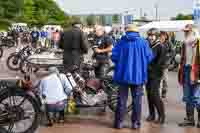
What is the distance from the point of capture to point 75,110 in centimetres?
959

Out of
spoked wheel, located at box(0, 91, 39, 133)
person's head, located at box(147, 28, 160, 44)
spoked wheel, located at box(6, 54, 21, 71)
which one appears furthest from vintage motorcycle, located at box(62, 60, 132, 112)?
spoked wheel, located at box(6, 54, 21, 71)

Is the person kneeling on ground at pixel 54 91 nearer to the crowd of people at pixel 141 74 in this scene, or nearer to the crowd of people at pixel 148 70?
the crowd of people at pixel 141 74

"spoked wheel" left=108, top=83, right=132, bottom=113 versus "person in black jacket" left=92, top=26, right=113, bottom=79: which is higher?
"person in black jacket" left=92, top=26, right=113, bottom=79

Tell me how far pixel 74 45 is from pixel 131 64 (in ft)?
8.65

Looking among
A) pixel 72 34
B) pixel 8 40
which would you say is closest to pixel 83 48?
pixel 72 34

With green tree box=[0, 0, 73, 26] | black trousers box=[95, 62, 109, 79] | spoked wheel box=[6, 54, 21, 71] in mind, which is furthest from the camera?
green tree box=[0, 0, 73, 26]

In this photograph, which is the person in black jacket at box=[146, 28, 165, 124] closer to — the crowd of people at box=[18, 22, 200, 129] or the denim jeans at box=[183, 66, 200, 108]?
the crowd of people at box=[18, 22, 200, 129]

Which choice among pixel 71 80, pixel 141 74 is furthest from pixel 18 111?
pixel 141 74

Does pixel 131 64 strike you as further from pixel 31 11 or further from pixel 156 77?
pixel 31 11

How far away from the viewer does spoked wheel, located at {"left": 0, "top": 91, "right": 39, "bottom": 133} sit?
7234mm

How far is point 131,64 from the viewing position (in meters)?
8.44

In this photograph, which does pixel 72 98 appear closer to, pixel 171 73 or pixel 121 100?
pixel 121 100

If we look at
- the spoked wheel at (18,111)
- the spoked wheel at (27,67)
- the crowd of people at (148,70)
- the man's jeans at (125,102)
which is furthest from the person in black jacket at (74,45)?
the spoked wheel at (27,67)

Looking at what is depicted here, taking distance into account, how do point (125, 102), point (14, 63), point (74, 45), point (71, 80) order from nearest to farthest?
1. point (125, 102)
2. point (71, 80)
3. point (74, 45)
4. point (14, 63)
